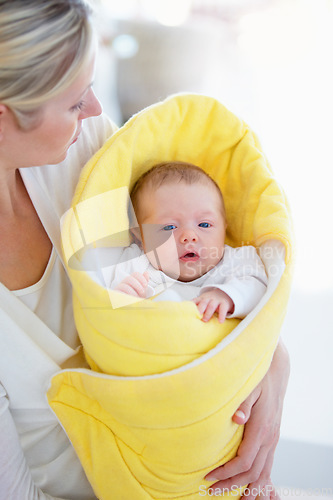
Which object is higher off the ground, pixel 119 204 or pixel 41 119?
pixel 41 119

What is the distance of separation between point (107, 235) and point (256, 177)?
1.19 ft

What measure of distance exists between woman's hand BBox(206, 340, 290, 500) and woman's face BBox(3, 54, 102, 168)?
1.92 ft

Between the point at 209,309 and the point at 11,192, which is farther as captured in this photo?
the point at 11,192

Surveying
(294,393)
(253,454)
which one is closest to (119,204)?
(253,454)

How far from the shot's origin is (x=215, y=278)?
39.3 inches

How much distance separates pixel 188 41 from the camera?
2.65 m

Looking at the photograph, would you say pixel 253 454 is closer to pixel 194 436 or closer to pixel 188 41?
pixel 194 436

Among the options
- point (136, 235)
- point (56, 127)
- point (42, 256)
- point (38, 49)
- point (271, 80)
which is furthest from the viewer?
point (271, 80)

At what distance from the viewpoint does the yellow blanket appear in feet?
2.55

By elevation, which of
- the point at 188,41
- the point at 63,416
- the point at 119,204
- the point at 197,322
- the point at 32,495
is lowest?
the point at 32,495

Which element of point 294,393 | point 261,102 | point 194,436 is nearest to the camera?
point 194,436

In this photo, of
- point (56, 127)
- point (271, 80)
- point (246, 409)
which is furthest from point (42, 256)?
point (271, 80)

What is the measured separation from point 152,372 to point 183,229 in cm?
35

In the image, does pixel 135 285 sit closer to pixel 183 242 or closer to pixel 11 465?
pixel 183 242
